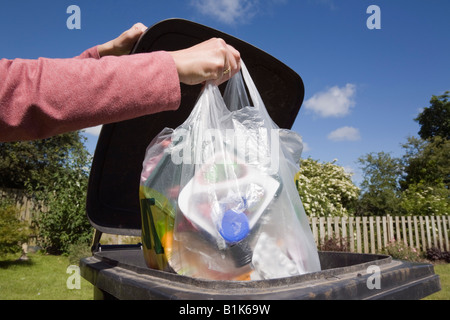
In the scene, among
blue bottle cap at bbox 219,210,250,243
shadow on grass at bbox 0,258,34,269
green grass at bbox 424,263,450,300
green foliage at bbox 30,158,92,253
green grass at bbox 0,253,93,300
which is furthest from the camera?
green foliage at bbox 30,158,92,253

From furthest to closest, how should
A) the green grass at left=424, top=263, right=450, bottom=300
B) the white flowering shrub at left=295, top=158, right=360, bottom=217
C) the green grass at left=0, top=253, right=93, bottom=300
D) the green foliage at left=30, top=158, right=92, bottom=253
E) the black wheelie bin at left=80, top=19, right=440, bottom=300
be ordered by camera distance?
1. the white flowering shrub at left=295, top=158, right=360, bottom=217
2. the green foliage at left=30, top=158, right=92, bottom=253
3. the green grass at left=424, top=263, right=450, bottom=300
4. the green grass at left=0, top=253, right=93, bottom=300
5. the black wheelie bin at left=80, top=19, right=440, bottom=300

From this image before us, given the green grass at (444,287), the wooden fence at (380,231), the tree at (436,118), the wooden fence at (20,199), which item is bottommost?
the green grass at (444,287)

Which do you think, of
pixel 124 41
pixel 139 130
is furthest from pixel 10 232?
pixel 124 41

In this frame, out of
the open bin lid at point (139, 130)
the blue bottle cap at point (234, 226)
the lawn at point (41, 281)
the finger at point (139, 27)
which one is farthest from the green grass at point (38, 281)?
the blue bottle cap at point (234, 226)

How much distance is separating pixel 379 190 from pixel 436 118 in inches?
724

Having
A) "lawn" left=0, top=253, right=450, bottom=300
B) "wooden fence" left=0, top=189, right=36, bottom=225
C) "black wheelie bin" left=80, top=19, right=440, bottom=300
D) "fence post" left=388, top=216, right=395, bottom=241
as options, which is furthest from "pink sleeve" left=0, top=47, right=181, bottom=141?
"wooden fence" left=0, top=189, right=36, bottom=225

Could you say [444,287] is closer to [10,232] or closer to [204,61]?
[204,61]

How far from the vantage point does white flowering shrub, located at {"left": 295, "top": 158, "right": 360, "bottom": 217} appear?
815cm

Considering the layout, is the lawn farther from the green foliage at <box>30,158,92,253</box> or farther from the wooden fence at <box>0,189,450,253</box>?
the wooden fence at <box>0,189,450,253</box>

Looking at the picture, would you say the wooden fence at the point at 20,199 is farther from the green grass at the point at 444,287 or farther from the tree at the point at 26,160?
the green grass at the point at 444,287

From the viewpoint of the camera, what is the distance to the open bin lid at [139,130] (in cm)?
139

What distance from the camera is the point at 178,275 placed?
81 cm

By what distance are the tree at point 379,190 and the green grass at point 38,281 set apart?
7.58 meters

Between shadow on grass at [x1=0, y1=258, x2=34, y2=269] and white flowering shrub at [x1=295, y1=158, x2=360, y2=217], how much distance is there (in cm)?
595
